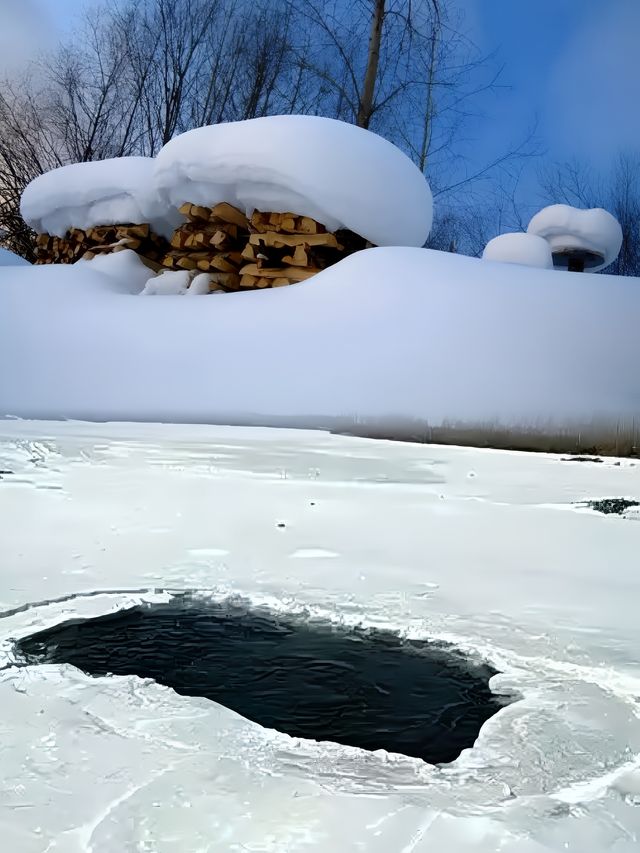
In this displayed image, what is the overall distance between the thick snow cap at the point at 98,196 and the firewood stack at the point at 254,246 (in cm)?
36

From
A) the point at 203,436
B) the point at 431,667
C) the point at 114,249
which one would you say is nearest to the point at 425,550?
the point at 431,667

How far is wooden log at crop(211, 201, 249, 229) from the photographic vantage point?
3480 mm

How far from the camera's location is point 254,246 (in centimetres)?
341

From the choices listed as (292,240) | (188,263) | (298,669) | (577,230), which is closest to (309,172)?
(292,240)

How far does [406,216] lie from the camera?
11.1 ft

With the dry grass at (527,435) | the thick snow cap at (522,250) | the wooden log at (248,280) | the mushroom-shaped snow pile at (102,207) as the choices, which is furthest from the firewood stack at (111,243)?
the thick snow cap at (522,250)

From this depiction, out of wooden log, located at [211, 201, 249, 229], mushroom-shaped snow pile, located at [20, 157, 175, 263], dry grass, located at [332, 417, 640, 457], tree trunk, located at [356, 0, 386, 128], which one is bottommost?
dry grass, located at [332, 417, 640, 457]

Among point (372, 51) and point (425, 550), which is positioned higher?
point (372, 51)

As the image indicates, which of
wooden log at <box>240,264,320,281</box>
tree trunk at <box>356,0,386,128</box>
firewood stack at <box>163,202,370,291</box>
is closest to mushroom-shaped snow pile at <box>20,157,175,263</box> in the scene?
firewood stack at <box>163,202,370,291</box>

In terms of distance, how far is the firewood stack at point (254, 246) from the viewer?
328 cm

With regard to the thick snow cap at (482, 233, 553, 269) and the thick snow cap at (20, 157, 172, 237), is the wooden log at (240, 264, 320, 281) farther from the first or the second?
the thick snow cap at (482, 233, 553, 269)

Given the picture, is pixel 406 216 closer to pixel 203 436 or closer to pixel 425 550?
pixel 203 436

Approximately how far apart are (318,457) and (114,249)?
116 inches

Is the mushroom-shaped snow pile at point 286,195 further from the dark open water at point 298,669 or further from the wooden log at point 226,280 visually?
the dark open water at point 298,669
